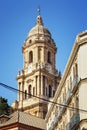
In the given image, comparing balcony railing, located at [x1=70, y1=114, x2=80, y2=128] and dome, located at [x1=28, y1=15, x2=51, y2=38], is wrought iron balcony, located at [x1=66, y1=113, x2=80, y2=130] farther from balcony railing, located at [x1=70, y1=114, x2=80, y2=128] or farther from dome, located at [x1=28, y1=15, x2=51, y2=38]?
dome, located at [x1=28, y1=15, x2=51, y2=38]

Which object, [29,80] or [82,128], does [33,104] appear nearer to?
[29,80]

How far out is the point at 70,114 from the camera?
1875 inches

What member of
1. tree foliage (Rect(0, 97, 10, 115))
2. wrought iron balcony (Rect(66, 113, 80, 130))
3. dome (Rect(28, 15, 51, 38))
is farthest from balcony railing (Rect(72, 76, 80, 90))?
dome (Rect(28, 15, 51, 38))

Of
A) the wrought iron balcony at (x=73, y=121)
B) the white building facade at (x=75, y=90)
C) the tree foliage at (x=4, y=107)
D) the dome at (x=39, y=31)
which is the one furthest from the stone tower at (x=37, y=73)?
the wrought iron balcony at (x=73, y=121)

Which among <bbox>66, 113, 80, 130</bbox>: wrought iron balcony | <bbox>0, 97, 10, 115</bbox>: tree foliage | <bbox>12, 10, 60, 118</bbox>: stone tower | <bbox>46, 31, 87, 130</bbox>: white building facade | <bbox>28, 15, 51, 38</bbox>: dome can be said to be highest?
<bbox>28, 15, 51, 38</bbox>: dome

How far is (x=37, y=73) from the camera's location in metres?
97.9

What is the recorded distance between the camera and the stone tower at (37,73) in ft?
314

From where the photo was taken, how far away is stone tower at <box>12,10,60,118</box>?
95.6m

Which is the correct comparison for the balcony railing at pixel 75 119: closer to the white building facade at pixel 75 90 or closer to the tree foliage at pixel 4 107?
the white building facade at pixel 75 90

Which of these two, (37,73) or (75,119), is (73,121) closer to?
(75,119)

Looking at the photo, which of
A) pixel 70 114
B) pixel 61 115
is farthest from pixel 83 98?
pixel 61 115

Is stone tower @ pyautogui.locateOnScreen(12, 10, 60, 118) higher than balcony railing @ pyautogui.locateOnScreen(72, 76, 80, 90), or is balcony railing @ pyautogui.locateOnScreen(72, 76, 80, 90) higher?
stone tower @ pyautogui.locateOnScreen(12, 10, 60, 118)

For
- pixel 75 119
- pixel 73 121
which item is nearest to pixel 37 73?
pixel 73 121

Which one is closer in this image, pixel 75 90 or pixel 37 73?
pixel 75 90
